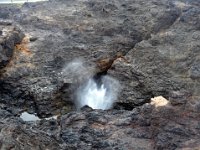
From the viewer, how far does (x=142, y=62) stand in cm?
1321

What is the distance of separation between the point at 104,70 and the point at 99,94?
4.11 feet

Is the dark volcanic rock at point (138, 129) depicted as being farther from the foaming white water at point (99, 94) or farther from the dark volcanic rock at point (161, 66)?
the foaming white water at point (99, 94)

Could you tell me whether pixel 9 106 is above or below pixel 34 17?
below

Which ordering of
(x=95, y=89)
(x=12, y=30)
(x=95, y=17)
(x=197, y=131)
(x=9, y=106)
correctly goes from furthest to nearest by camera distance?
(x=95, y=17) < (x=12, y=30) < (x=95, y=89) < (x=9, y=106) < (x=197, y=131)

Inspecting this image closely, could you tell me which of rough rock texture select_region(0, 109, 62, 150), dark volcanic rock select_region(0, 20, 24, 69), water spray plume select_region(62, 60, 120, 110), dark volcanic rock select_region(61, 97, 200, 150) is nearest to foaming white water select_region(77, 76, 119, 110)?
water spray plume select_region(62, 60, 120, 110)

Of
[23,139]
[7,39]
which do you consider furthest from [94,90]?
[23,139]

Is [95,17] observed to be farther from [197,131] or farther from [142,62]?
[197,131]

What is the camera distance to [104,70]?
45.4 ft

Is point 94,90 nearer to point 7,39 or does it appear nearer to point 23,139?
point 7,39

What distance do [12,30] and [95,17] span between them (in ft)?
13.2

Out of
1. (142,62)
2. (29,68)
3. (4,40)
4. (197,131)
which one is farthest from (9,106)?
(197,131)

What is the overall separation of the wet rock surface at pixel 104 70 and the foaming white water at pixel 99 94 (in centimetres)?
29

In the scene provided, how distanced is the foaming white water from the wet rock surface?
11.4 inches

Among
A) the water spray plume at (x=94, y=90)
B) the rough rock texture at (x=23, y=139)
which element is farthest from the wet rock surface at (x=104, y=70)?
the water spray plume at (x=94, y=90)
